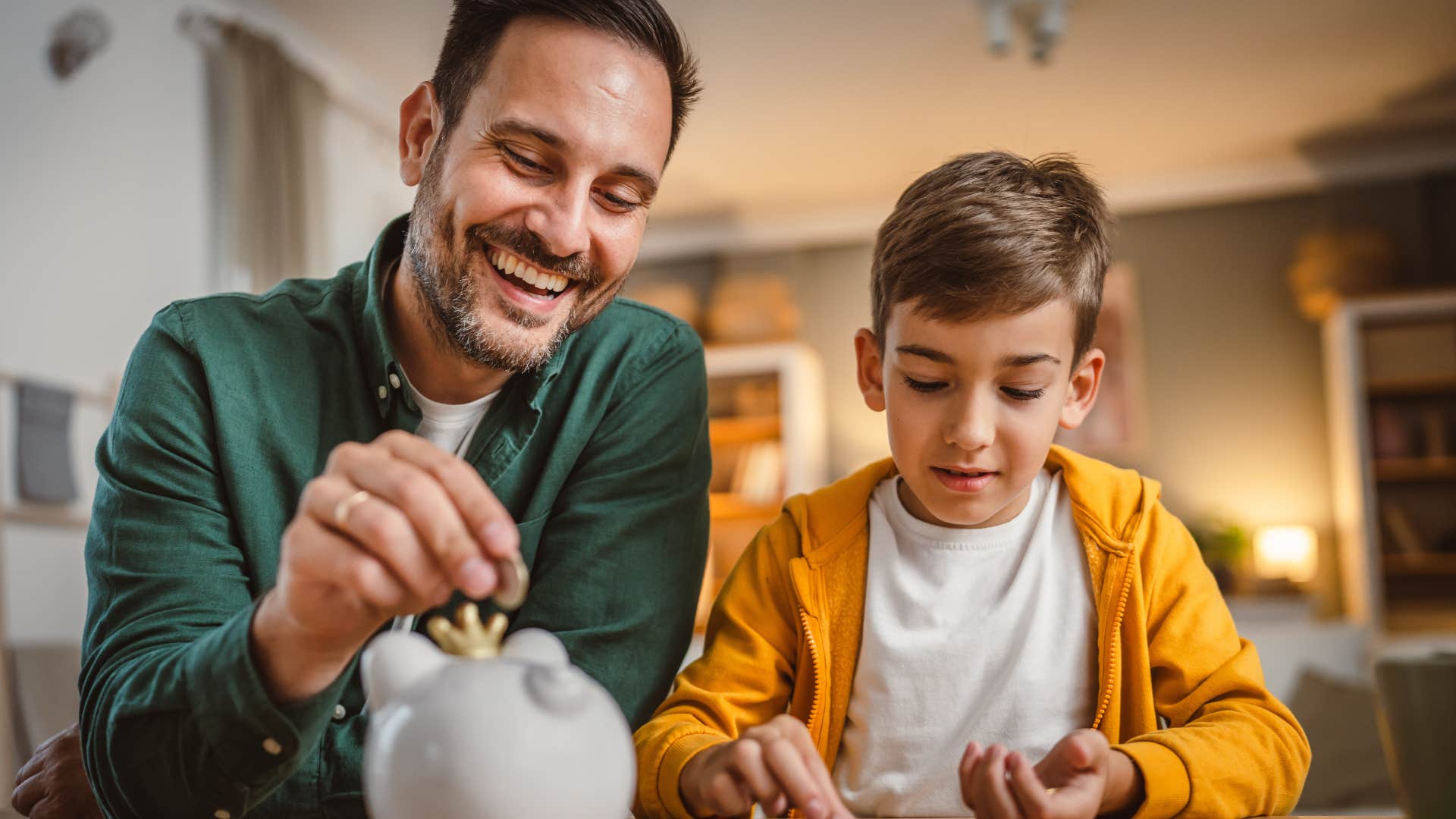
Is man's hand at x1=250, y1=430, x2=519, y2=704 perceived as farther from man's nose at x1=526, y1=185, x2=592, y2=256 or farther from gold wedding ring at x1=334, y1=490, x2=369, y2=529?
man's nose at x1=526, y1=185, x2=592, y2=256

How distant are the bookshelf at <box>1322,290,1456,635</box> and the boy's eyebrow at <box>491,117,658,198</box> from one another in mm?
5122

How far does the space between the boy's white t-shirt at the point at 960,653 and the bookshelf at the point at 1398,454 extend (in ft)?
15.8

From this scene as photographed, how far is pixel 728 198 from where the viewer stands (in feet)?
20.7

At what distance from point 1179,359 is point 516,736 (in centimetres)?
593

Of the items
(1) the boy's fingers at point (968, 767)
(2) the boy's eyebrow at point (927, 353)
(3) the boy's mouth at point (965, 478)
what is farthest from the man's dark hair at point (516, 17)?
(1) the boy's fingers at point (968, 767)

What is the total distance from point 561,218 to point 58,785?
744 mm

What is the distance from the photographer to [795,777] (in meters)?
0.70

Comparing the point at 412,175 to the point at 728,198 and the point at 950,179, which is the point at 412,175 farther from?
the point at 728,198

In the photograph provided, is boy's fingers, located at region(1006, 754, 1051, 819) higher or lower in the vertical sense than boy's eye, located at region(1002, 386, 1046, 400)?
lower

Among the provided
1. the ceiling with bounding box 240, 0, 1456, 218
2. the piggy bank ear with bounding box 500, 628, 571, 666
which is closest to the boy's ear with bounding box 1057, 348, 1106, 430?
the piggy bank ear with bounding box 500, 628, 571, 666

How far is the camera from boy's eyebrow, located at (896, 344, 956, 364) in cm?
109

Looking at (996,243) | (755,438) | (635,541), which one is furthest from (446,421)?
(755,438)

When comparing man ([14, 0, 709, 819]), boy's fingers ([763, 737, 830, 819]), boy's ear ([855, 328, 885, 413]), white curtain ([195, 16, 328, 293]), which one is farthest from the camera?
white curtain ([195, 16, 328, 293])

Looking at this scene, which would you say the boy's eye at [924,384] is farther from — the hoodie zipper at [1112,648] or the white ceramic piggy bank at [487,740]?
A: the white ceramic piggy bank at [487,740]
